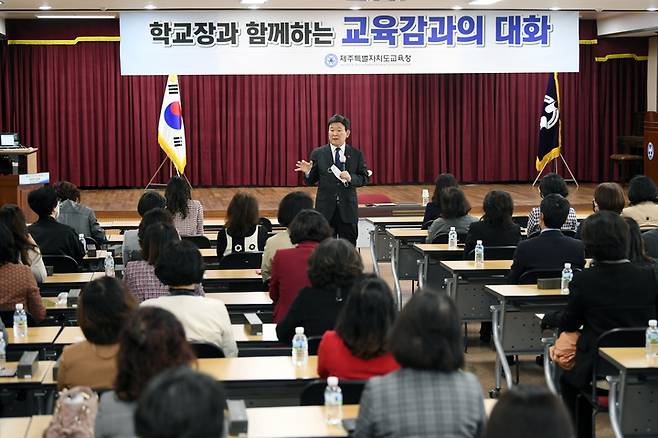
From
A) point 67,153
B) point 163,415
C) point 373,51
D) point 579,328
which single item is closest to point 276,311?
point 579,328

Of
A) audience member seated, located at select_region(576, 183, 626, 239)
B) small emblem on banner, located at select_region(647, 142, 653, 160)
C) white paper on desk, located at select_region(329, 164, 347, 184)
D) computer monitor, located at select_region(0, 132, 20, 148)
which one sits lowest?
audience member seated, located at select_region(576, 183, 626, 239)

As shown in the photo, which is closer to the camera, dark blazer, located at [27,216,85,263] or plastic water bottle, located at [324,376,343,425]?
plastic water bottle, located at [324,376,343,425]

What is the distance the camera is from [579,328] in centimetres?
501

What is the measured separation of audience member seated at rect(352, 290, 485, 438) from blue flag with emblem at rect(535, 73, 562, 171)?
13517 mm

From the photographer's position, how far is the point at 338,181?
367 inches

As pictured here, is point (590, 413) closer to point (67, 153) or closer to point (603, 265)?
point (603, 265)

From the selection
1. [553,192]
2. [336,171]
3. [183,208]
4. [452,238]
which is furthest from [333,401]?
[336,171]

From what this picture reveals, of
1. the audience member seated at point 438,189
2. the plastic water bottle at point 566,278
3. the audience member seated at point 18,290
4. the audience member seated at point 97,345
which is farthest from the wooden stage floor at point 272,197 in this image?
the audience member seated at point 97,345

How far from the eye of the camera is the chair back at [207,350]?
4.25 meters

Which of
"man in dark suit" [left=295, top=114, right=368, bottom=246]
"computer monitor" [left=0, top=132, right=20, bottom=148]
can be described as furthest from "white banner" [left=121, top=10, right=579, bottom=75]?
"man in dark suit" [left=295, top=114, right=368, bottom=246]

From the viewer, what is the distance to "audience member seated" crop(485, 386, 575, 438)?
2.34m

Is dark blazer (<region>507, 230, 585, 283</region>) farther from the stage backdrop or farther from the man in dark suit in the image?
the stage backdrop

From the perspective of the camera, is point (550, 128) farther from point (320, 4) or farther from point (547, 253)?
point (547, 253)

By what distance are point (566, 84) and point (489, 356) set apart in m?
11.4
